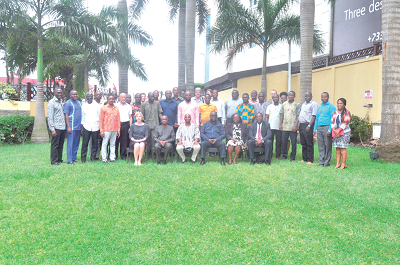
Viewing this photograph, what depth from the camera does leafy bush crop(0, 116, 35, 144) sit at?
13984 mm

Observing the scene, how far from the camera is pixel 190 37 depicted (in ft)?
45.6

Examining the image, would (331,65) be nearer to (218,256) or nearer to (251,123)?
(251,123)

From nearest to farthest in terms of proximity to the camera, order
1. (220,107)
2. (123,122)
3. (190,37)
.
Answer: (123,122)
(220,107)
(190,37)

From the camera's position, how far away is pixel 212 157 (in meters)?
9.75

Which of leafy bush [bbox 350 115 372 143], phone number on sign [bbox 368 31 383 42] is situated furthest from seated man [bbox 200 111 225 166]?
phone number on sign [bbox 368 31 383 42]

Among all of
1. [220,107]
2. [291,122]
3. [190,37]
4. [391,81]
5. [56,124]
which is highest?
[190,37]

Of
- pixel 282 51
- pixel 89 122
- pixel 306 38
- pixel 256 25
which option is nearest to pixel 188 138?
pixel 89 122

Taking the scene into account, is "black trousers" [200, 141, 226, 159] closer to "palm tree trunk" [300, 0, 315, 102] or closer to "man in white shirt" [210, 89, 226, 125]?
"man in white shirt" [210, 89, 226, 125]

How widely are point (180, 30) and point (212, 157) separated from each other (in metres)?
9.68

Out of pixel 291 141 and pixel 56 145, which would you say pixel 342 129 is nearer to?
pixel 291 141

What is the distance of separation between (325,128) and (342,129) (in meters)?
0.58

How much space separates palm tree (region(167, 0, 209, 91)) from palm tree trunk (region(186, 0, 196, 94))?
162cm

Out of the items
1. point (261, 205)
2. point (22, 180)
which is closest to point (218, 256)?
point (261, 205)

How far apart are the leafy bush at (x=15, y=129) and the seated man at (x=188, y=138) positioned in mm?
9190
